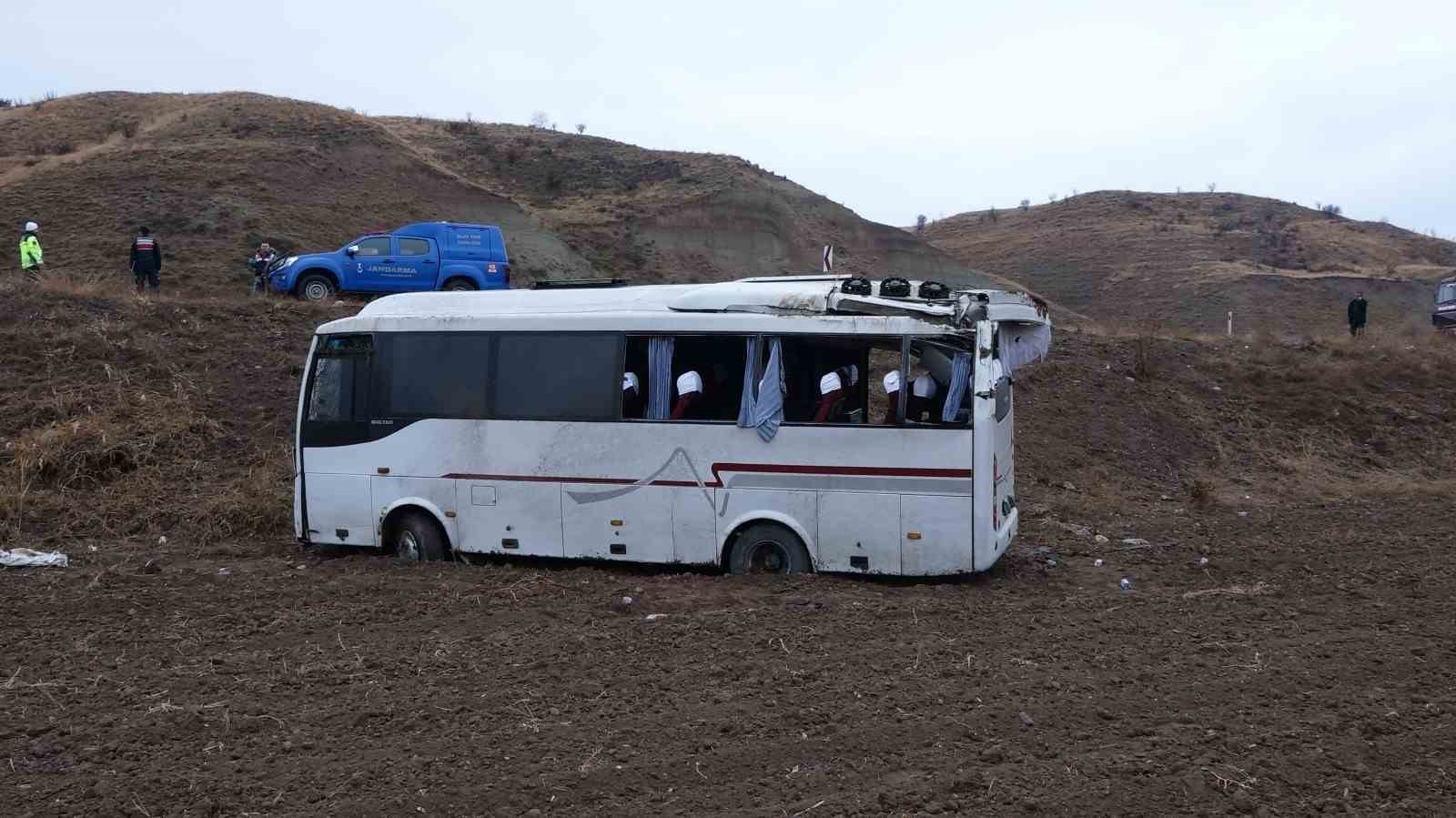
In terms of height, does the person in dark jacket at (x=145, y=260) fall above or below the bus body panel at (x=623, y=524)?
above

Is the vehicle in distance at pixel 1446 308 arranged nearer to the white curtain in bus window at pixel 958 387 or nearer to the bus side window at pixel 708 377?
the white curtain in bus window at pixel 958 387

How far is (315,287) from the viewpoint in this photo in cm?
2317

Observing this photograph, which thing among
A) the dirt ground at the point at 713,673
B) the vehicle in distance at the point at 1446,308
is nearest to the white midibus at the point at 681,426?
the dirt ground at the point at 713,673

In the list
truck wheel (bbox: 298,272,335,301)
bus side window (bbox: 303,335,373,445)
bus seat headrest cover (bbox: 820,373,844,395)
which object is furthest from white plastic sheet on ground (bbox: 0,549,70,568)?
truck wheel (bbox: 298,272,335,301)

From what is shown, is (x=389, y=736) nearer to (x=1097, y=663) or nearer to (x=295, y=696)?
(x=295, y=696)

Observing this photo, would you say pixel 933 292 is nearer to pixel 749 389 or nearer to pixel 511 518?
pixel 749 389

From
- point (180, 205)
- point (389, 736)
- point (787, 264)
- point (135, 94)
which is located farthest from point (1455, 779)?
point (135, 94)

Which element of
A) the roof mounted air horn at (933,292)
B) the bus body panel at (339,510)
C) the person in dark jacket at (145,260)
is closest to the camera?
the roof mounted air horn at (933,292)

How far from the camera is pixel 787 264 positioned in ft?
141

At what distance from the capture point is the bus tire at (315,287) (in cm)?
2314

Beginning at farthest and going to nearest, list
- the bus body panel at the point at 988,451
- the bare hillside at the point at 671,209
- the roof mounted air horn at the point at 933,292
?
the bare hillside at the point at 671,209
the roof mounted air horn at the point at 933,292
the bus body panel at the point at 988,451

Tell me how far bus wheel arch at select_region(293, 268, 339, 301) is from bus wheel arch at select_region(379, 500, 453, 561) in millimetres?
13559

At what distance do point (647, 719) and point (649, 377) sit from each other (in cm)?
436

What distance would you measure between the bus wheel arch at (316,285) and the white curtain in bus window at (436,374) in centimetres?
1340
